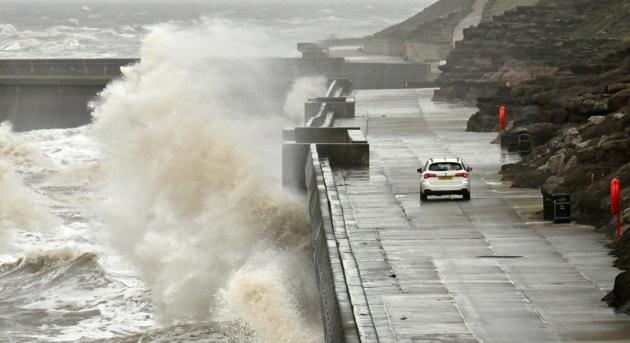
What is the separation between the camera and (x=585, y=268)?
2144cm

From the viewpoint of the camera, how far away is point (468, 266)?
21859mm

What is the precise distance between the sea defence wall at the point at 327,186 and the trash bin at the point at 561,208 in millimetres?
3526

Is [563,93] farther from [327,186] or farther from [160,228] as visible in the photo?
[160,228]

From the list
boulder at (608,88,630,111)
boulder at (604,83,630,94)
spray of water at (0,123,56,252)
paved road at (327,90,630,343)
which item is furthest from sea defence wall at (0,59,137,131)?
boulder at (608,88,630,111)

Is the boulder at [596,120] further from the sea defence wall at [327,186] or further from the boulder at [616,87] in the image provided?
the sea defence wall at [327,186]

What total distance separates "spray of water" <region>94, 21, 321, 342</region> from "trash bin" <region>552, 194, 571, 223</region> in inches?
162

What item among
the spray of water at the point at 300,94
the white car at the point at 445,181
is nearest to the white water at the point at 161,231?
the white car at the point at 445,181

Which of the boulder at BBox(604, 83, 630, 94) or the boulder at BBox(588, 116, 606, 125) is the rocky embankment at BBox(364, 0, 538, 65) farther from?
the boulder at BBox(588, 116, 606, 125)

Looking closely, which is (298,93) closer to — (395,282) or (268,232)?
(268,232)

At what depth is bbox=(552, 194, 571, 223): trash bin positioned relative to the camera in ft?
83.9

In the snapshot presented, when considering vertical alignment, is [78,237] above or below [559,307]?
below

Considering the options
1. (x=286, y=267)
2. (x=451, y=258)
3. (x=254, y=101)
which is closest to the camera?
(x=451, y=258)

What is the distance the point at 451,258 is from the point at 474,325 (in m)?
4.52

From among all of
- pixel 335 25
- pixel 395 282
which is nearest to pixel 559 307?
pixel 395 282
